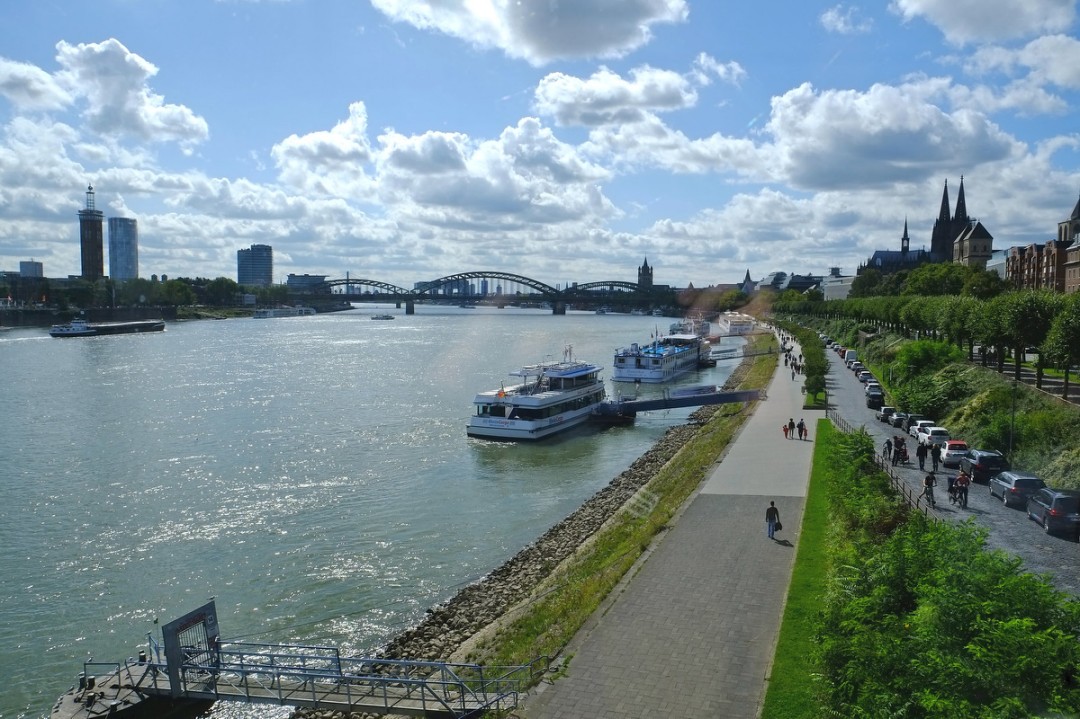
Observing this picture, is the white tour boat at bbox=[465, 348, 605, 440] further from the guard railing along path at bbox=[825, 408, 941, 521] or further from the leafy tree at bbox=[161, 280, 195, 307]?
the leafy tree at bbox=[161, 280, 195, 307]

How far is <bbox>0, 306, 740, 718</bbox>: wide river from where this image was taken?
17812 millimetres

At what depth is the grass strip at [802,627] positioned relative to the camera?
34.1 ft

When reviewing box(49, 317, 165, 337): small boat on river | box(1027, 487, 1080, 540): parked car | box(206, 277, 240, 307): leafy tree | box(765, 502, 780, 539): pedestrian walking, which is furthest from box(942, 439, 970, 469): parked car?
box(206, 277, 240, 307): leafy tree

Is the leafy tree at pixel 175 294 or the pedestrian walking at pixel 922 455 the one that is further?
the leafy tree at pixel 175 294

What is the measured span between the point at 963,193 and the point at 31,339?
143m

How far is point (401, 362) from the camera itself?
74.6 m

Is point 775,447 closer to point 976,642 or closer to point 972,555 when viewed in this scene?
point 972,555

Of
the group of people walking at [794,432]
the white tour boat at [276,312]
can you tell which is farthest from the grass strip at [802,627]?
the white tour boat at [276,312]

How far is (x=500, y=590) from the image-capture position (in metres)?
18.1

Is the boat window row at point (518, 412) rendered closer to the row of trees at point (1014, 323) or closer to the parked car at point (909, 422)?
the parked car at point (909, 422)

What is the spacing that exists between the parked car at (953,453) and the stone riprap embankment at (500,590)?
9.27 m

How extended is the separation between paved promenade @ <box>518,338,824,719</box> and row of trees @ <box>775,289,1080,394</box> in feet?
49.0

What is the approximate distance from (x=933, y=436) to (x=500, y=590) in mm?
17316

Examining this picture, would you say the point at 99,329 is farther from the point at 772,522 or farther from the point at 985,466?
the point at 985,466
